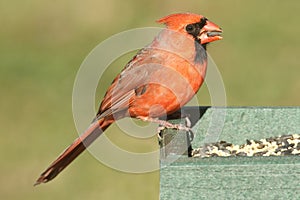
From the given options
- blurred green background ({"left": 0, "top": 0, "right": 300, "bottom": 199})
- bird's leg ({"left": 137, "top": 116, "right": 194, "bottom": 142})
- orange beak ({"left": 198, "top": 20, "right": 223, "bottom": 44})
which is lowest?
blurred green background ({"left": 0, "top": 0, "right": 300, "bottom": 199})

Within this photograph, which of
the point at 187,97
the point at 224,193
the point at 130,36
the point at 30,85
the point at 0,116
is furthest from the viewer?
the point at 130,36

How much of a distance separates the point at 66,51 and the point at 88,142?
144 inches

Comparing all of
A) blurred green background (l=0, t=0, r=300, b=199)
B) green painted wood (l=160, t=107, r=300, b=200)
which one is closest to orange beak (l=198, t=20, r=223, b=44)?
green painted wood (l=160, t=107, r=300, b=200)

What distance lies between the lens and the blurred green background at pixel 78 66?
6699mm

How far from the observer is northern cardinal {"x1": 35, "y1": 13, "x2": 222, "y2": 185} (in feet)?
15.8

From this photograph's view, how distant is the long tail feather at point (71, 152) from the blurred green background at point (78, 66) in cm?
145

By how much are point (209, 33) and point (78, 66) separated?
11.2 feet

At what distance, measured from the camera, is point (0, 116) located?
7508 millimetres

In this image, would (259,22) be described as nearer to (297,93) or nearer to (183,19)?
(297,93)

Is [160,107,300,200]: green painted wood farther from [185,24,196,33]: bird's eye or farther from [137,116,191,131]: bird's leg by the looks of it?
[185,24,196,33]: bird's eye

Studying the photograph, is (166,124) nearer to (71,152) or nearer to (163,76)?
(163,76)

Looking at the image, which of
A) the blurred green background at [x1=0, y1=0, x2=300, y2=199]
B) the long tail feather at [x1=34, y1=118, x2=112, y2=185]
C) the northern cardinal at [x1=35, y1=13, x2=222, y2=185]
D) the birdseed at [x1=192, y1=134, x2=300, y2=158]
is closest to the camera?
the birdseed at [x1=192, y1=134, x2=300, y2=158]

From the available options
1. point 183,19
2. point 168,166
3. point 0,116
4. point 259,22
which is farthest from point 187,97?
point 259,22

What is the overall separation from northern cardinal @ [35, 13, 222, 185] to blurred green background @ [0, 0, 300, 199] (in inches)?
62.4
